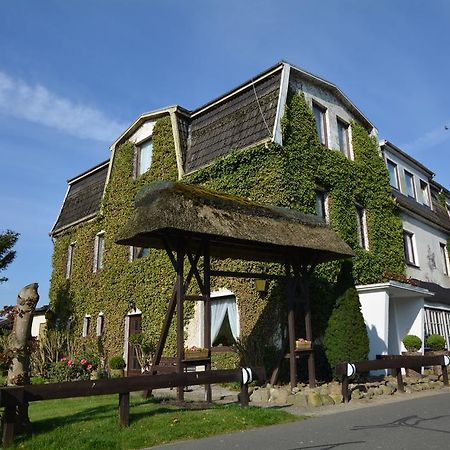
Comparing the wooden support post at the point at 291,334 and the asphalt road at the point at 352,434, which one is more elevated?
the wooden support post at the point at 291,334

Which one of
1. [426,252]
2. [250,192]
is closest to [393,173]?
[426,252]

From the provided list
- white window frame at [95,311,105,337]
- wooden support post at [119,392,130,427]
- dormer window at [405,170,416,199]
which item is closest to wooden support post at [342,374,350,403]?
wooden support post at [119,392,130,427]

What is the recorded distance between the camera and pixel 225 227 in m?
9.21

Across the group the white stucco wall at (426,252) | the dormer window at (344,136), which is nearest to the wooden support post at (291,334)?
the dormer window at (344,136)

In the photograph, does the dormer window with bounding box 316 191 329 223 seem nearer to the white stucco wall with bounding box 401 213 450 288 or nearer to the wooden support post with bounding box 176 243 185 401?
the white stucco wall with bounding box 401 213 450 288

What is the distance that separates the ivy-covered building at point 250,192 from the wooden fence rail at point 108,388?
4.61 metres

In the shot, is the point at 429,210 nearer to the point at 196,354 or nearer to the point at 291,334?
the point at 291,334

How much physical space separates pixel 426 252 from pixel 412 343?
715cm

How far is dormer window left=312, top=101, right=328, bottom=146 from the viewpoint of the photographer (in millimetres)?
16484

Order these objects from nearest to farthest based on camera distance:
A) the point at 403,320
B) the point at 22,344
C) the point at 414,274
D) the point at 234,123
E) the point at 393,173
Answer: the point at 22,344 → the point at 403,320 → the point at 234,123 → the point at 414,274 → the point at 393,173

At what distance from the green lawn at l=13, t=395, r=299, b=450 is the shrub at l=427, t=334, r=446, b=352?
8882 millimetres

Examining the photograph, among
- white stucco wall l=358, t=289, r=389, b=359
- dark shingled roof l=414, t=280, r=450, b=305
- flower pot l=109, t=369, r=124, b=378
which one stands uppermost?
dark shingled roof l=414, t=280, r=450, b=305

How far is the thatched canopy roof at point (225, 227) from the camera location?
28.3ft

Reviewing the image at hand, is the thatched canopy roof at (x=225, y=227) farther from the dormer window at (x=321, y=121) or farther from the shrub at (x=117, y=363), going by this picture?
Result: the shrub at (x=117, y=363)
